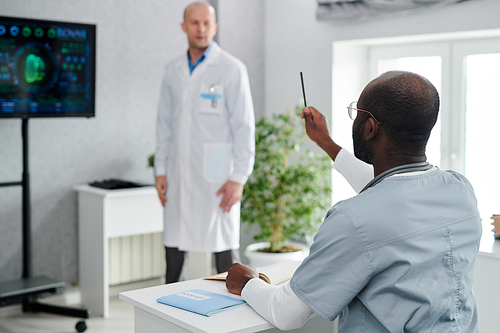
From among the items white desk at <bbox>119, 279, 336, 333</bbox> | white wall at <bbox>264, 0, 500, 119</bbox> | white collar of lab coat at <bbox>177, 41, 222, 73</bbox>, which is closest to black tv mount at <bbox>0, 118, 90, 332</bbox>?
white collar of lab coat at <bbox>177, 41, 222, 73</bbox>

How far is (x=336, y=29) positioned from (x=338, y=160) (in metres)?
2.26

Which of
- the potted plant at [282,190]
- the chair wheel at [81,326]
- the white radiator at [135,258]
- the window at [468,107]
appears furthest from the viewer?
the white radiator at [135,258]

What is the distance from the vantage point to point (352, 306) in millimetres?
1178

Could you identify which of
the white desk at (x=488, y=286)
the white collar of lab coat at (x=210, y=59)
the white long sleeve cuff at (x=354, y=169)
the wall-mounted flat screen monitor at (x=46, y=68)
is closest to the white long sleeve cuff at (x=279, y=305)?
the white long sleeve cuff at (x=354, y=169)

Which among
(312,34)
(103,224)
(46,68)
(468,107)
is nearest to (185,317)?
(103,224)

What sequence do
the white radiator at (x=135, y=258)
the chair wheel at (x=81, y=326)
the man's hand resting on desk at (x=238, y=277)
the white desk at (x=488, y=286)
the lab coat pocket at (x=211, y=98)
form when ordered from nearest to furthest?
the man's hand resting on desk at (x=238, y=277) < the white desk at (x=488, y=286) < the lab coat pocket at (x=211, y=98) < the chair wheel at (x=81, y=326) < the white radiator at (x=135, y=258)

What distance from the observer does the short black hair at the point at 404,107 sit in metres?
1.15

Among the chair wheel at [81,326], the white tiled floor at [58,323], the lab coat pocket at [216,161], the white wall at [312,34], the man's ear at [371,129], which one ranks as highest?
the white wall at [312,34]

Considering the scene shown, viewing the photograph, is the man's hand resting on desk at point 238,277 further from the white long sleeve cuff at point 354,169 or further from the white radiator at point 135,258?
the white radiator at point 135,258

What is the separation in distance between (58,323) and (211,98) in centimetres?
157

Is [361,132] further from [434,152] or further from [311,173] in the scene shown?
[434,152]

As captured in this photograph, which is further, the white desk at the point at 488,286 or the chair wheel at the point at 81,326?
the chair wheel at the point at 81,326

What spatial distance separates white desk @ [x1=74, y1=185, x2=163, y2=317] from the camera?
10.5 ft

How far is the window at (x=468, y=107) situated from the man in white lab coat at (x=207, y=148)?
4.39 ft
